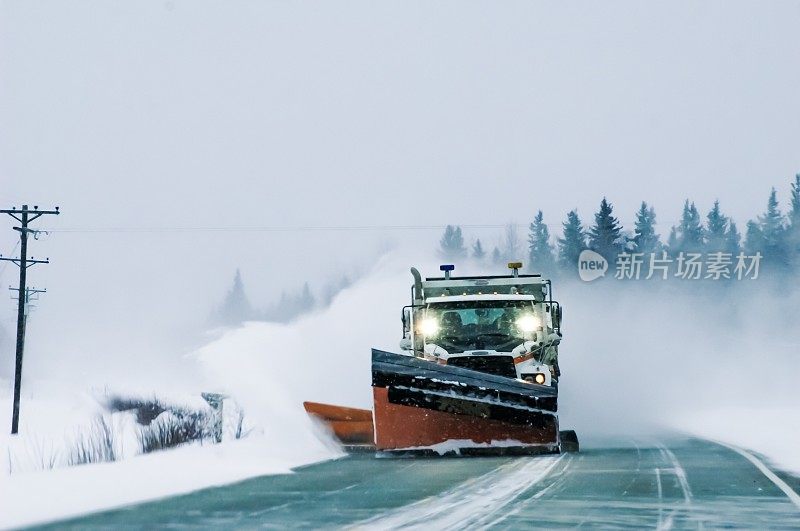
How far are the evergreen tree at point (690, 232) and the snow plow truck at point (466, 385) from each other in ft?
404

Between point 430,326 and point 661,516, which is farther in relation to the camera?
point 430,326

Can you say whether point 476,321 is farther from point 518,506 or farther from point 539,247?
point 539,247

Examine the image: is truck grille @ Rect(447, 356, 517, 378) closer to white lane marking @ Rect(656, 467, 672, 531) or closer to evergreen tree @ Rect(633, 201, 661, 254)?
white lane marking @ Rect(656, 467, 672, 531)

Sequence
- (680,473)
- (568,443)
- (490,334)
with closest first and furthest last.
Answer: (680,473) → (568,443) → (490,334)

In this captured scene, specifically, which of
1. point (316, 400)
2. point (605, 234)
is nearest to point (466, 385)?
point (316, 400)

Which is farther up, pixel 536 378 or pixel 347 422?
pixel 536 378

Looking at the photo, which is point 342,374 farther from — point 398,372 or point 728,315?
point 728,315

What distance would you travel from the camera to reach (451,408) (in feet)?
56.5

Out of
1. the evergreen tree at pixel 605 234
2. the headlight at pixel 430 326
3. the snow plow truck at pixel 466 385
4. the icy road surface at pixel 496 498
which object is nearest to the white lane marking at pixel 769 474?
the icy road surface at pixel 496 498

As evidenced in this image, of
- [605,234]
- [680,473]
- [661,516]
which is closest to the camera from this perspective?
[661,516]

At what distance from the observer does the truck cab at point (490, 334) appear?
1872cm

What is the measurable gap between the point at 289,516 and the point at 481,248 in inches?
6536

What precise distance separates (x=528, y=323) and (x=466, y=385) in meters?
3.21

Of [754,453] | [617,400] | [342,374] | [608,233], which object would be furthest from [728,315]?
[754,453]
